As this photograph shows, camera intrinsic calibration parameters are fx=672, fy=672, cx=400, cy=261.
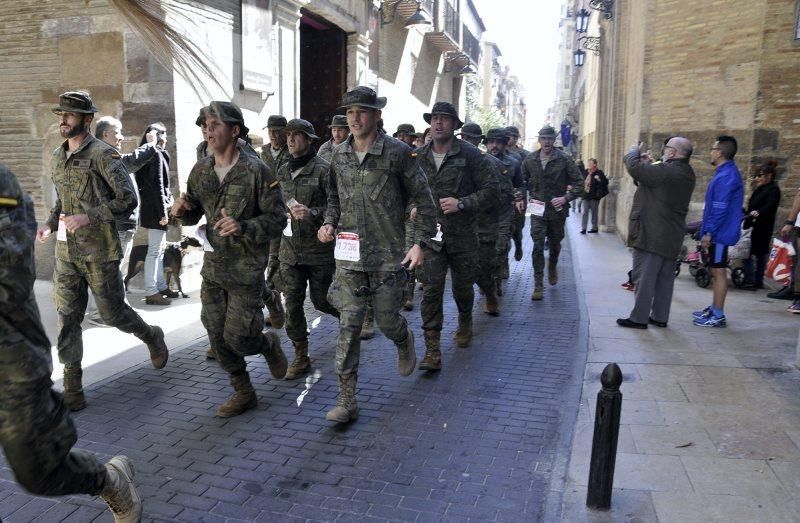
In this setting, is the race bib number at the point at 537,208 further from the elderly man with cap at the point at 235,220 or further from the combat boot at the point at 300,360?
the elderly man with cap at the point at 235,220

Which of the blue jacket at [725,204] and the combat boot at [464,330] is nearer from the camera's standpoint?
the combat boot at [464,330]

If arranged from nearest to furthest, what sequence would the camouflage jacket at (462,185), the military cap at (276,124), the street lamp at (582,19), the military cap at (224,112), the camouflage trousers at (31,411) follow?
the camouflage trousers at (31,411) < the military cap at (224,112) < the camouflage jacket at (462,185) < the military cap at (276,124) < the street lamp at (582,19)

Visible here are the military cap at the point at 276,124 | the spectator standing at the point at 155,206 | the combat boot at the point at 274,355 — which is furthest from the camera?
the spectator standing at the point at 155,206

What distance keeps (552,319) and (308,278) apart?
10.5 ft

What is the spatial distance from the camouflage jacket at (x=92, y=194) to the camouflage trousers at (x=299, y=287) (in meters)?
1.34

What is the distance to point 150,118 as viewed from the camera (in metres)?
8.53

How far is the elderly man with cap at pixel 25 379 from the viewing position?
2.27 m

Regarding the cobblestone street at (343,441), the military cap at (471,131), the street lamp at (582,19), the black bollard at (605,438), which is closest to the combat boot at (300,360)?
the cobblestone street at (343,441)

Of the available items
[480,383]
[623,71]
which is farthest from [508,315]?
[623,71]

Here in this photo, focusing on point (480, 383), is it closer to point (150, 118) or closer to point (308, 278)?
point (308, 278)

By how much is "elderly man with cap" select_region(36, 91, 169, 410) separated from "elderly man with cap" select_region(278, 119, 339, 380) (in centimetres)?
128

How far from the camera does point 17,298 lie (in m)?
2.31

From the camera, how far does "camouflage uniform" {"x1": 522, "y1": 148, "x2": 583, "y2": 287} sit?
28.9ft

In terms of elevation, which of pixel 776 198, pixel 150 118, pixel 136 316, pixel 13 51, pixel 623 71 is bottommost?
pixel 136 316
